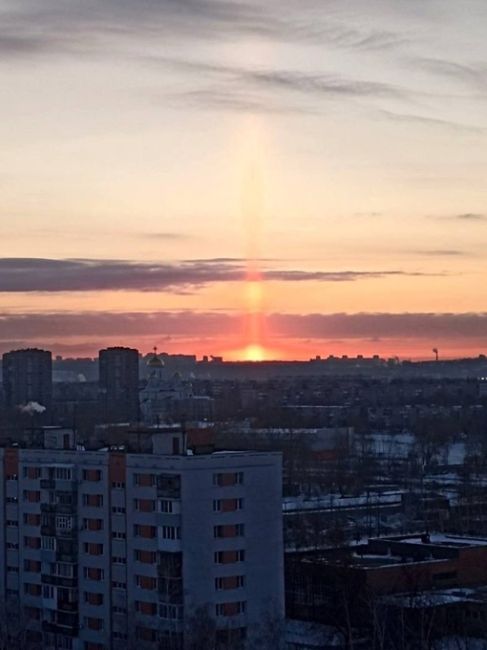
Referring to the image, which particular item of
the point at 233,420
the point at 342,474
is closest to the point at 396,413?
the point at 233,420

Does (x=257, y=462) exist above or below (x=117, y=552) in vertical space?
above

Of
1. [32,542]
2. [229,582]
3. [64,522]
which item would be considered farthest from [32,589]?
[229,582]

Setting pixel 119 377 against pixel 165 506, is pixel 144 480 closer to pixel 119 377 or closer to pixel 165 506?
pixel 165 506

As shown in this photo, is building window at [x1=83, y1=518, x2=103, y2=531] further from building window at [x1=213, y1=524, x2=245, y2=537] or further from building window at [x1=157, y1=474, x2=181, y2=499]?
building window at [x1=213, y1=524, x2=245, y2=537]

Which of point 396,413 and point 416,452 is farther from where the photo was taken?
point 396,413

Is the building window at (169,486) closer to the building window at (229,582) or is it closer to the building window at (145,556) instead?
the building window at (145,556)

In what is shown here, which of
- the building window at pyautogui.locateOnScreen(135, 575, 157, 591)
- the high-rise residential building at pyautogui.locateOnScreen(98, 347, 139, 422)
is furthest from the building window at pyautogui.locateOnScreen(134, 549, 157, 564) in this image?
the high-rise residential building at pyautogui.locateOnScreen(98, 347, 139, 422)

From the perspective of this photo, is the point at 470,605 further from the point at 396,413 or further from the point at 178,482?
the point at 396,413
